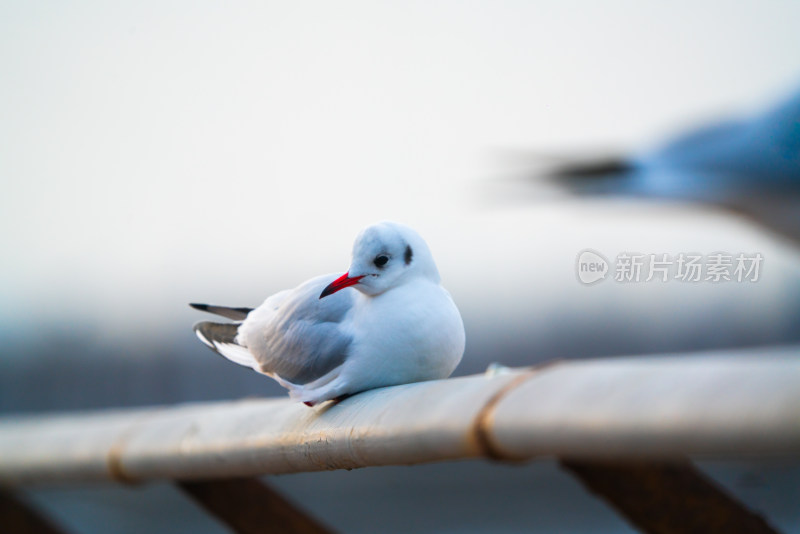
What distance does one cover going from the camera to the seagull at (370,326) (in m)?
1.28

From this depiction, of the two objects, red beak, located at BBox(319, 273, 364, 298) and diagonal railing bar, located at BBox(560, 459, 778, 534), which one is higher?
red beak, located at BBox(319, 273, 364, 298)

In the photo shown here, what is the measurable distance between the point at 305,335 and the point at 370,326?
0.39ft

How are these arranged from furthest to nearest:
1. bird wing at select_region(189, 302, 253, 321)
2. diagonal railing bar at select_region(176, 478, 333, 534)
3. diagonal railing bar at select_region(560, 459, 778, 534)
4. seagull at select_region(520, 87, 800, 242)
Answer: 1. seagull at select_region(520, 87, 800, 242)
2. bird wing at select_region(189, 302, 253, 321)
3. diagonal railing bar at select_region(176, 478, 333, 534)
4. diagonal railing bar at select_region(560, 459, 778, 534)

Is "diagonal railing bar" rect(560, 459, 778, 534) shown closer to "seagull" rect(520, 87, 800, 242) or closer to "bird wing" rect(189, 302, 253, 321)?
"bird wing" rect(189, 302, 253, 321)

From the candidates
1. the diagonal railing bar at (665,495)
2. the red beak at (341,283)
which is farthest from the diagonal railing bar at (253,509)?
the diagonal railing bar at (665,495)

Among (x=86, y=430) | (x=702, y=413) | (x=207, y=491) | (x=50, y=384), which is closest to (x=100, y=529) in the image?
(x=50, y=384)

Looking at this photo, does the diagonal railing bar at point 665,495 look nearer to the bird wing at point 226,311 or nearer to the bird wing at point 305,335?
the bird wing at point 305,335

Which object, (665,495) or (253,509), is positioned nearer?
(665,495)

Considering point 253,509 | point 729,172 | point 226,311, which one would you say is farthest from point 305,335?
point 729,172

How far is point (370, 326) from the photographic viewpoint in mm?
1296

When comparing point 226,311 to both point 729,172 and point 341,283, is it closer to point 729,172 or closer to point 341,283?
point 341,283

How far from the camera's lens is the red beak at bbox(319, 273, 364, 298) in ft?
4.27

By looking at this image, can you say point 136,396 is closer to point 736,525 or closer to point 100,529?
point 100,529

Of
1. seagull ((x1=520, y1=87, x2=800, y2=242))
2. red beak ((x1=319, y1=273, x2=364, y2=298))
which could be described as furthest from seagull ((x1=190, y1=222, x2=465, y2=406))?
seagull ((x1=520, y1=87, x2=800, y2=242))
